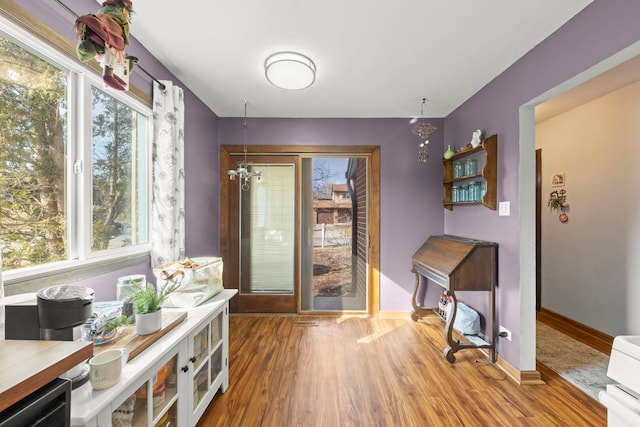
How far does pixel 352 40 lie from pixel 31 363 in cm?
222

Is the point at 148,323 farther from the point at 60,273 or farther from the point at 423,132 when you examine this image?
the point at 423,132

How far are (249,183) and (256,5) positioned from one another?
7.00ft

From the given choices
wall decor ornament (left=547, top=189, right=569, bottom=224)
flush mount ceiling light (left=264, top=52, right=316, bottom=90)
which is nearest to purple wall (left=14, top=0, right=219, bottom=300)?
flush mount ceiling light (left=264, top=52, right=316, bottom=90)

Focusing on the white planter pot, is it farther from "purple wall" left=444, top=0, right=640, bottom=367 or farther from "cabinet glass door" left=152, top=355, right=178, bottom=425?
"purple wall" left=444, top=0, right=640, bottom=367

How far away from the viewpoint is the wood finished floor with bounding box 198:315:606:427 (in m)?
1.72

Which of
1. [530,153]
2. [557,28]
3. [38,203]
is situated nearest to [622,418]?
[530,153]

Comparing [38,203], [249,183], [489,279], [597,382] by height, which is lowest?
[597,382]

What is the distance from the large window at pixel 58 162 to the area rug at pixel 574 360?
348 cm

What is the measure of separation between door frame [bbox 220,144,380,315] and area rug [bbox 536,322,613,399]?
164 centimetres

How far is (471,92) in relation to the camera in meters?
2.71

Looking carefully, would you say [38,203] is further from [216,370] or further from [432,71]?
[432,71]

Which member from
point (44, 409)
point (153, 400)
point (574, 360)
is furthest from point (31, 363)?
point (574, 360)

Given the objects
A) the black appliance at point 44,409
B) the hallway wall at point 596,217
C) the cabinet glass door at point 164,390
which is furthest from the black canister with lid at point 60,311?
the hallway wall at point 596,217

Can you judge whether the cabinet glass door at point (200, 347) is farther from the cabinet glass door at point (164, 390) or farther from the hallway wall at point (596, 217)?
the hallway wall at point (596, 217)
